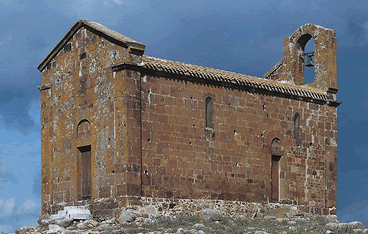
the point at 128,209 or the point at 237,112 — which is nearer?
the point at 128,209

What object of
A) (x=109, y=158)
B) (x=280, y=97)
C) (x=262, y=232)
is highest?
(x=280, y=97)

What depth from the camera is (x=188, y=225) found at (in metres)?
25.4

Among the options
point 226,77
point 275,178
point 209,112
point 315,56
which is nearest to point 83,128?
point 209,112

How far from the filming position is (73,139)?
92.8 ft

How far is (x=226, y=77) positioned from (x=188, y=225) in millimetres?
6538

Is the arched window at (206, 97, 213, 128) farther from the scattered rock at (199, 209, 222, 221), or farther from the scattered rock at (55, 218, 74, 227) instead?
the scattered rock at (55, 218, 74, 227)

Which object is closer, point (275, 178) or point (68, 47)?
point (68, 47)

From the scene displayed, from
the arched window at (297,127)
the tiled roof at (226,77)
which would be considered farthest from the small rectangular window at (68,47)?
the arched window at (297,127)

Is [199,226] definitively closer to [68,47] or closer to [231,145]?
[231,145]

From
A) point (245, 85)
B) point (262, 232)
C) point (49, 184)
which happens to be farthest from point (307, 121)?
point (49, 184)

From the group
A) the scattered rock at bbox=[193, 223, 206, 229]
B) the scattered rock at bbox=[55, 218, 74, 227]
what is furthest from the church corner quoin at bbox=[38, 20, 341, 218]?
the scattered rock at bbox=[193, 223, 206, 229]

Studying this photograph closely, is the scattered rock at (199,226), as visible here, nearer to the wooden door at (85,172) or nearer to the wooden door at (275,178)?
the wooden door at (85,172)

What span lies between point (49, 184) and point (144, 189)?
494 centimetres

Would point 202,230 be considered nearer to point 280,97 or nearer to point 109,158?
point 109,158
